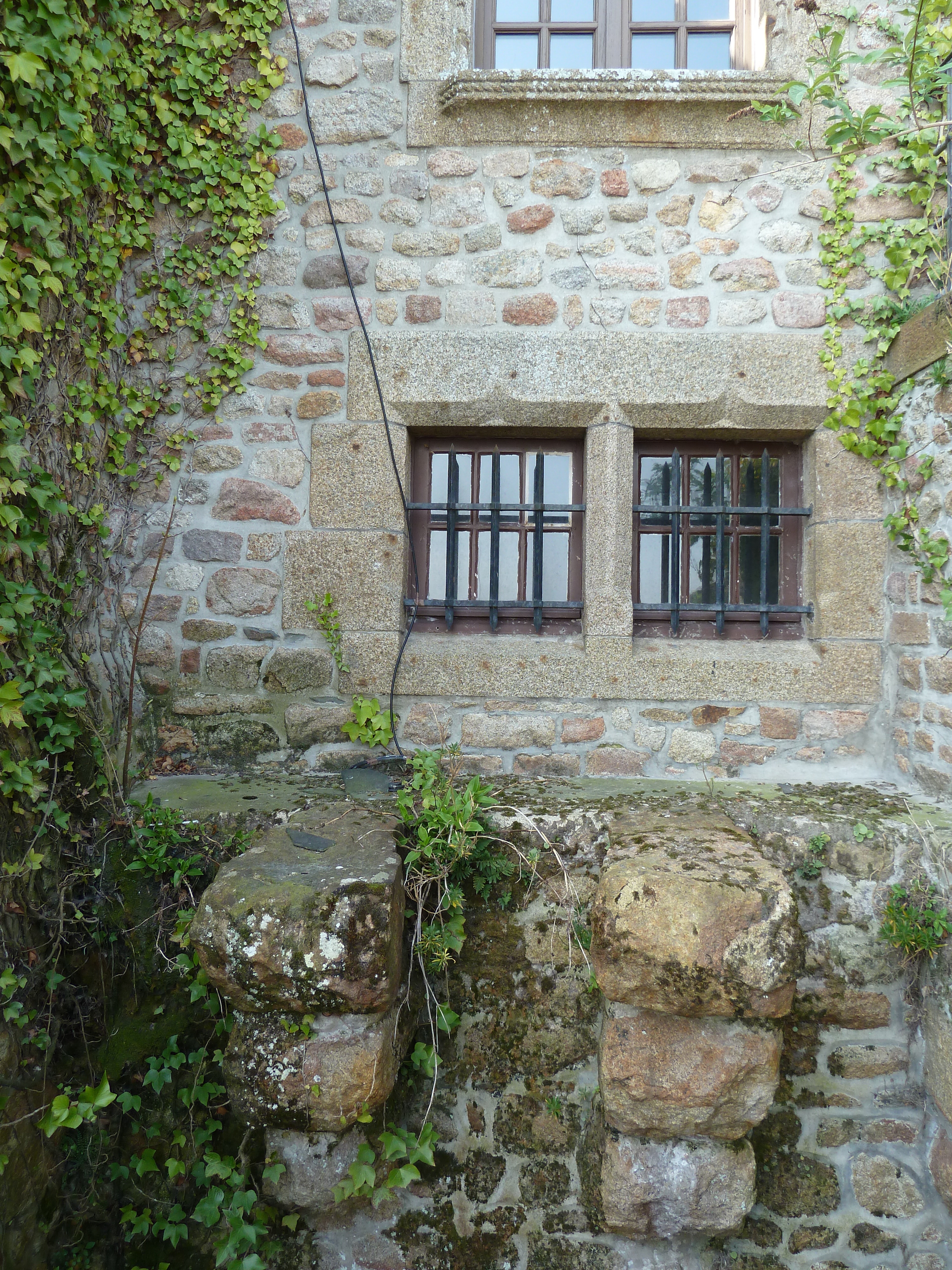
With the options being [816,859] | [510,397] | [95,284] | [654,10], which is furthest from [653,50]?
[816,859]

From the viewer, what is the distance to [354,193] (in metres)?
2.84

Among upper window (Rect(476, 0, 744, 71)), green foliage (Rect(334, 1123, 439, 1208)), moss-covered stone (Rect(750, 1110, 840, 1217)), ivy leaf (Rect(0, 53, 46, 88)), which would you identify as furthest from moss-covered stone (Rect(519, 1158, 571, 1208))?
upper window (Rect(476, 0, 744, 71))

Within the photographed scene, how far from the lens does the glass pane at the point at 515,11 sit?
3.02m

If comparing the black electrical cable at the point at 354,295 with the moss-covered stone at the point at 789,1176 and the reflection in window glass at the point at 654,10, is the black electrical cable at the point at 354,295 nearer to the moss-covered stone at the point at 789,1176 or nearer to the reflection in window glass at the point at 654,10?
the reflection in window glass at the point at 654,10

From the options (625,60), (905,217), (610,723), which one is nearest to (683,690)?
(610,723)

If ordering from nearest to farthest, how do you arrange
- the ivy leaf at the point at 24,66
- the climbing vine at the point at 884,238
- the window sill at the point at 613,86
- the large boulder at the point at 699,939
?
1. the large boulder at the point at 699,939
2. the ivy leaf at the point at 24,66
3. the climbing vine at the point at 884,238
4. the window sill at the point at 613,86

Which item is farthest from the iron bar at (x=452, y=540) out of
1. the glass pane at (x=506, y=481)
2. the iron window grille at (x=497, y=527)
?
the glass pane at (x=506, y=481)

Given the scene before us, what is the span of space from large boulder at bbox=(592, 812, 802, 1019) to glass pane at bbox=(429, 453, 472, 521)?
1.63m

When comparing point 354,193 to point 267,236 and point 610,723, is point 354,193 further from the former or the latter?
point 610,723

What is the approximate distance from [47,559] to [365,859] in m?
1.48

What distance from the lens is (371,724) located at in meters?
2.83

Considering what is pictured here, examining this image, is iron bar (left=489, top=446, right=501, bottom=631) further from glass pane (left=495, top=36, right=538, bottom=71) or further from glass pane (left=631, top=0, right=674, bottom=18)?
glass pane (left=631, top=0, right=674, bottom=18)

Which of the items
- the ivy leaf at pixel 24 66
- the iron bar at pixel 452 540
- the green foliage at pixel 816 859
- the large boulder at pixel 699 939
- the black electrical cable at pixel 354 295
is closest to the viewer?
the large boulder at pixel 699 939

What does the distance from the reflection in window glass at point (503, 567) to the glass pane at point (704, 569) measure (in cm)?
59
